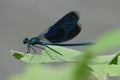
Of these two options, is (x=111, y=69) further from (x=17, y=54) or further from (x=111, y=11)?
(x=111, y=11)

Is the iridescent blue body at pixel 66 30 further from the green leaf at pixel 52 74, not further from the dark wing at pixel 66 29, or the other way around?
the green leaf at pixel 52 74

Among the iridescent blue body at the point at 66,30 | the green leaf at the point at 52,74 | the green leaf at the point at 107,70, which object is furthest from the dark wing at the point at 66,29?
the green leaf at the point at 52,74

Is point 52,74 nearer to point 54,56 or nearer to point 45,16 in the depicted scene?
point 54,56

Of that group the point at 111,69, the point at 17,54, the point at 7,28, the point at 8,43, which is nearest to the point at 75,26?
the point at 17,54

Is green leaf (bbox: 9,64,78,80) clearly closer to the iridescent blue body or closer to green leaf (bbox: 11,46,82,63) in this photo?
green leaf (bbox: 11,46,82,63)

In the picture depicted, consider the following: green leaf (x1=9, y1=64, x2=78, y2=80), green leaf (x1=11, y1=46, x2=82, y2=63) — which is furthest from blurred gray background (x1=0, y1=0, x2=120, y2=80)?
green leaf (x1=9, y1=64, x2=78, y2=80)

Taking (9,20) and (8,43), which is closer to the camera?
(8,43)

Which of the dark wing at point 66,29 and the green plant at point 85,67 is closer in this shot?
the green plant at point 85,67
